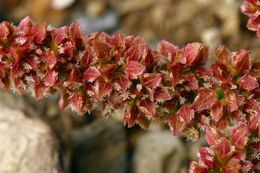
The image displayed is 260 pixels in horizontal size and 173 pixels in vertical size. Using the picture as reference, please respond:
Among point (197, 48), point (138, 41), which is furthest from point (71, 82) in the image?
point (197, 48)

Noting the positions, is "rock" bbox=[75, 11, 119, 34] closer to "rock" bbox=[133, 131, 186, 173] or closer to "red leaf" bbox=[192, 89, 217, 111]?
"rock" bbox=[133, 131, 186, 173]

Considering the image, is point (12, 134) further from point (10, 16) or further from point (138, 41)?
point (10, 16)

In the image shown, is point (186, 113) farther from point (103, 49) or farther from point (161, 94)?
point (103, 49)

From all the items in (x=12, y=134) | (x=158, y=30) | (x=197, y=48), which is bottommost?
(x=12, y=134)

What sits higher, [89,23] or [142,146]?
[89,23]

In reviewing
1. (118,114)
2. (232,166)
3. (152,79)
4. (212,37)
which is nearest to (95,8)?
(212,37)

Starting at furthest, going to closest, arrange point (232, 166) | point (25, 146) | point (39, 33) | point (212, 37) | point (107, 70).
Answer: point (212, 37)
point (25, 146)
point (39, 33)
point (107, 70)
point (232, 166)

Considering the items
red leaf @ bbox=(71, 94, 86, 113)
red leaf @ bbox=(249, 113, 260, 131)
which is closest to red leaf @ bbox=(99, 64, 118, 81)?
red leaf @ bbox=(71, 94, 86, 113)
